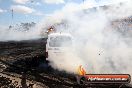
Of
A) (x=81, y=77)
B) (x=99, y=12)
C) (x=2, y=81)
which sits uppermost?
(x=99, y=12)

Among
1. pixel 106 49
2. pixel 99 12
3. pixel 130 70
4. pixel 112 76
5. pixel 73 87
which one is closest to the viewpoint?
pixel 112 76

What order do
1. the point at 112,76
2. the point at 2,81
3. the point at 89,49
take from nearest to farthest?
the point at 112,76, the point at 2,81, the point at 89,49

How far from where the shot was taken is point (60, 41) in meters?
15.4

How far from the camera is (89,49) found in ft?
60.7

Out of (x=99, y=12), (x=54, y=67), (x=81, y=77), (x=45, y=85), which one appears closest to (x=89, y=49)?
(x=54, y=67)

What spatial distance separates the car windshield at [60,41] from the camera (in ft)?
50.1

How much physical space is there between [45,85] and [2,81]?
2.30 metres

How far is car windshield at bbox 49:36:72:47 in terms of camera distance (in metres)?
15.3

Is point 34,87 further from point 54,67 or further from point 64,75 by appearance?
point 54,67

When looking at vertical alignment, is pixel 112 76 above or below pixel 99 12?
below

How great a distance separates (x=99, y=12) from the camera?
31.3 meters

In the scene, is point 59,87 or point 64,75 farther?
point 64,75

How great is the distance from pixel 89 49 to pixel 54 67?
4.03 m

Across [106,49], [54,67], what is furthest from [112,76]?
[106,49]
